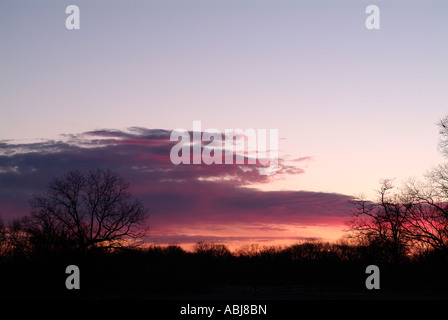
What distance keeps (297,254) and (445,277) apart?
5347 inches

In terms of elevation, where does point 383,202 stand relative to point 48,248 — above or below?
above

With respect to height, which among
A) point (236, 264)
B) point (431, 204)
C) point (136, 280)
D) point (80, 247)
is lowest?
point (236, 264)

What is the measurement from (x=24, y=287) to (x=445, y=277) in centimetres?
4078

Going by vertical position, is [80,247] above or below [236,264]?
above

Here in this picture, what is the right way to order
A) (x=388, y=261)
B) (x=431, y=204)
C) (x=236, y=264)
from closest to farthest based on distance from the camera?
(x=431, y=204)
(x=388, y=261)
(x=236, y=264)

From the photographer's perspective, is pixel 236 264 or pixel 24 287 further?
pixel 236 264
